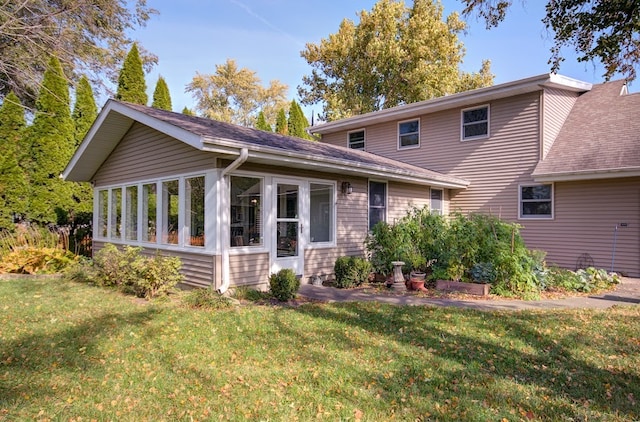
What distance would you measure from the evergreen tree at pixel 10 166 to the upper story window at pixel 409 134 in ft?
38.4

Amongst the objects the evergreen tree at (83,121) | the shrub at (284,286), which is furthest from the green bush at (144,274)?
the evergreen tree at (83,121)

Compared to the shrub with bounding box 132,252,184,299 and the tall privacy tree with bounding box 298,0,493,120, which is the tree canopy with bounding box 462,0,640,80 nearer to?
the shrub with bounding box 132,252,184,299

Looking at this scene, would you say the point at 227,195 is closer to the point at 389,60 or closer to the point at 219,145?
the point at 219,145

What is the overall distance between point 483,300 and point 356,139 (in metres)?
9.69

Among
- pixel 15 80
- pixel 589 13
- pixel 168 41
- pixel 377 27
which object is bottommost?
pixel 589 13

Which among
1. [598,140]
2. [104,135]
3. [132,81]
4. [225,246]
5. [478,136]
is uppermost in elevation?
[132,81]

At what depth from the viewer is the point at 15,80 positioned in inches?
598

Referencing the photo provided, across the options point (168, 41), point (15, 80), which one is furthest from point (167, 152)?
point (168, 41)

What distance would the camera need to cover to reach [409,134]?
13.5m

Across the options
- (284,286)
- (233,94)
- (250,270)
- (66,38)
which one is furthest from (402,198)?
(233,94)

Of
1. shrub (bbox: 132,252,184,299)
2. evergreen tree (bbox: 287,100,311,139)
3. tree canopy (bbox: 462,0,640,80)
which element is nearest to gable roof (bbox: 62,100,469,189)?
shrub (bbox: 132,252,184,299)

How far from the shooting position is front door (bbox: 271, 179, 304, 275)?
7371 millimetres

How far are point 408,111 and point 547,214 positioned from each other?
5321mm

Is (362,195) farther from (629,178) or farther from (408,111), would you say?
(629,178)
